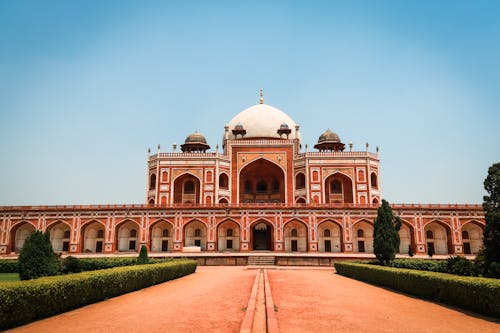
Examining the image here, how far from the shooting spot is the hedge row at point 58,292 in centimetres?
685

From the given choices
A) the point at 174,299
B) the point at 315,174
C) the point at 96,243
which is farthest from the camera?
the point at 315,174

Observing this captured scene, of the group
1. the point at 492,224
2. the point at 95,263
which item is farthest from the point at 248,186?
the point at 492,224

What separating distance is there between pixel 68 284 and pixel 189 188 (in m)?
33.0

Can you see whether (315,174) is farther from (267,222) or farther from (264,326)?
(264,326)

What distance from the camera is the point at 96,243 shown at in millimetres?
33844

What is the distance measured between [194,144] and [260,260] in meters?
20.9

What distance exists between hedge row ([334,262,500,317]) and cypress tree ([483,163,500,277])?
1292 millimetres

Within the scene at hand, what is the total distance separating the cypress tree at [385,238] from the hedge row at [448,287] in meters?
5.14

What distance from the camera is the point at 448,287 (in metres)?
9.72

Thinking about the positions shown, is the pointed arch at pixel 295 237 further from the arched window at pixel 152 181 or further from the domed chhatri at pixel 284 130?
the arched window at pixel 152 181

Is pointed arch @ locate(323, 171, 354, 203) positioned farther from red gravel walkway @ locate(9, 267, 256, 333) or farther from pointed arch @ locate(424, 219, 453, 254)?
red gravel walkway @ locate(9, 267, 256, 333)

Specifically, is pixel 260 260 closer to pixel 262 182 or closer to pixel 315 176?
pixel 315 176

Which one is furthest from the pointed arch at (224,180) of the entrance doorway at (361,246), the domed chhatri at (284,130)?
the entrance doorway at (361,246)

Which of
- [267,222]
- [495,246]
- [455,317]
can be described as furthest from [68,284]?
[267,222]
